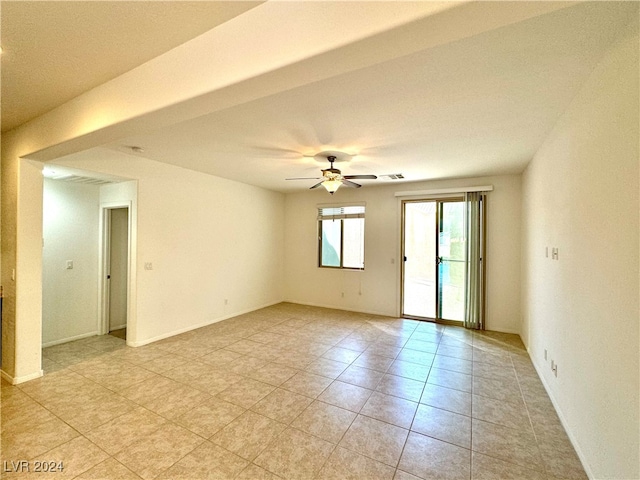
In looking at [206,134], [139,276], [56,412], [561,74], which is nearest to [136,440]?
[56,412]

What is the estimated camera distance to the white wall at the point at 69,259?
4.03m

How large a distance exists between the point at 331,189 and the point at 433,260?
8.94ft

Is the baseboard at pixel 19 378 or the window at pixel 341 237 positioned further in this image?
the window at pixel 341 237

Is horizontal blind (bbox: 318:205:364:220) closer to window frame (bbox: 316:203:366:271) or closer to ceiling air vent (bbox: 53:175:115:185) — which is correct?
window frame (bbox: 316:203:366:271)

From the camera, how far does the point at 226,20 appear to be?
1.44 metres

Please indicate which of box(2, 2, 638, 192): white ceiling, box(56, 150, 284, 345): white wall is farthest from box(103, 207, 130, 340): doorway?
box(2, 2, 638, 192): white ceiling

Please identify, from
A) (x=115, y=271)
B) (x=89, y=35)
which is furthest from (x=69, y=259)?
(x=89, y=35)

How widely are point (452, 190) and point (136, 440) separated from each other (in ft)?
17.0

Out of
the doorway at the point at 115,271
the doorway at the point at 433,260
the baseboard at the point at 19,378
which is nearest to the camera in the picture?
the baseboard at the point at 19,378

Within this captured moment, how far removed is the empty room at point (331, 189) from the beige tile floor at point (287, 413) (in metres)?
0.02

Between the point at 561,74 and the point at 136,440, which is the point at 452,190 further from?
the point at 136,440

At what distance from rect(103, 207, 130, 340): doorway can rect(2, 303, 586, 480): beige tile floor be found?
0.65 meters

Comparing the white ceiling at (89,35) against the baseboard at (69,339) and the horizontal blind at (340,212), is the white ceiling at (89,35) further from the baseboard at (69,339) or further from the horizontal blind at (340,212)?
the horizontal blind at (340,212)

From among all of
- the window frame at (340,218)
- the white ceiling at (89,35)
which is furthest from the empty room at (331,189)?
the window frame at (340,218)
